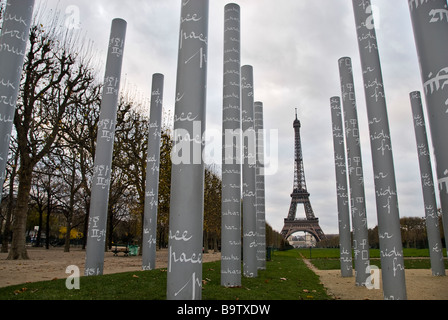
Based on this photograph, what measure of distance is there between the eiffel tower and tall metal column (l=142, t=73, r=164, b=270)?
2608 inches

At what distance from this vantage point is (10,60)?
306 inches

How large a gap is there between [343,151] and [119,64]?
1057 cm

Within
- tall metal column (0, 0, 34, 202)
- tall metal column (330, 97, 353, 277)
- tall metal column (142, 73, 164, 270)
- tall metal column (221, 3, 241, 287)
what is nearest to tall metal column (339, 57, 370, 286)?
tall metal column (330, 97, 353, 277)

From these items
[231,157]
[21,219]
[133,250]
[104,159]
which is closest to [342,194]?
[231,157]

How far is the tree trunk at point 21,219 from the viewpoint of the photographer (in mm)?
18953

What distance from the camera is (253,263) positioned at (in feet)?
41.5

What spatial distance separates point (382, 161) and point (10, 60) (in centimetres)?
900

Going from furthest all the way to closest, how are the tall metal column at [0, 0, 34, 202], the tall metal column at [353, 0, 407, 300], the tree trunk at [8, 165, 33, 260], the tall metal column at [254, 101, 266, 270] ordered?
the tree trunk at [8, 165, 33, 260]
the tall metal column at [254, 101, 266, 270]
the tall metal column at [353, 0, 407, 300]
the tall metal column at [0, 0, 34, 202]

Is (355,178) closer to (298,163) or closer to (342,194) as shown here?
(342,194)

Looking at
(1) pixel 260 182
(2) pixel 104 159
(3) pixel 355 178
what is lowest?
(3) pixel 355 178

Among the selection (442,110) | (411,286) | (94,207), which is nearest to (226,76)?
(94,207)

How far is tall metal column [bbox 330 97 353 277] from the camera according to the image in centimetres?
1545

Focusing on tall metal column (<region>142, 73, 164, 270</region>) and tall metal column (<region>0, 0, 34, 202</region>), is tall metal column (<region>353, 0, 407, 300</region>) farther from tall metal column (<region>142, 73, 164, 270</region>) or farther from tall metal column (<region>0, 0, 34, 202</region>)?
tall metal column (<region>142, 73, 164, 270</region>)
